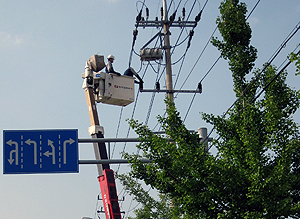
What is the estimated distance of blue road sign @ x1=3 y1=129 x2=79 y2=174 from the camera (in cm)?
1380

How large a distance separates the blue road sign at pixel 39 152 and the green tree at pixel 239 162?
207cm

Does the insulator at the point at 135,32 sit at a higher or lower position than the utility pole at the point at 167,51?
higher

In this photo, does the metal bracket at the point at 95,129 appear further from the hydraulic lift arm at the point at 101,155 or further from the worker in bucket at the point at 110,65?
the worker in bucket at the point at 110,65

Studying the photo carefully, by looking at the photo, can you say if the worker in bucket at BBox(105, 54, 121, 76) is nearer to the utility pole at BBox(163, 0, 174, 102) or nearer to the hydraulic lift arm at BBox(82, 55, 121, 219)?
the hydraulic lift arm at BBox(82, 55, 121, 219)

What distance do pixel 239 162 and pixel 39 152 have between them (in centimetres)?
555

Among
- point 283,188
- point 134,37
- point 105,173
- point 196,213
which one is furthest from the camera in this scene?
point 134,37

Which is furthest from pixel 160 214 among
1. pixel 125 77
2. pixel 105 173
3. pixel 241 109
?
pixel 241 109

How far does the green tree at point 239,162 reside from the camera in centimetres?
1134

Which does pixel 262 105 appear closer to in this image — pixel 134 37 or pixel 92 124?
pixel 92 124

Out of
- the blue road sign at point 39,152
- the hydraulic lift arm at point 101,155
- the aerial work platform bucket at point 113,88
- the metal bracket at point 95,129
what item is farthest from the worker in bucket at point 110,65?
the blue road sign at point 39,152

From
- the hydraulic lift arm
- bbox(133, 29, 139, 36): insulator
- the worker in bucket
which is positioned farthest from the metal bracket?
bbox(133, 29, 139, 36): insulator

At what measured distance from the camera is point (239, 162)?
11844 millimetres

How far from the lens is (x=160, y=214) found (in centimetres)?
2314

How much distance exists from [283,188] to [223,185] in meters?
1.34
